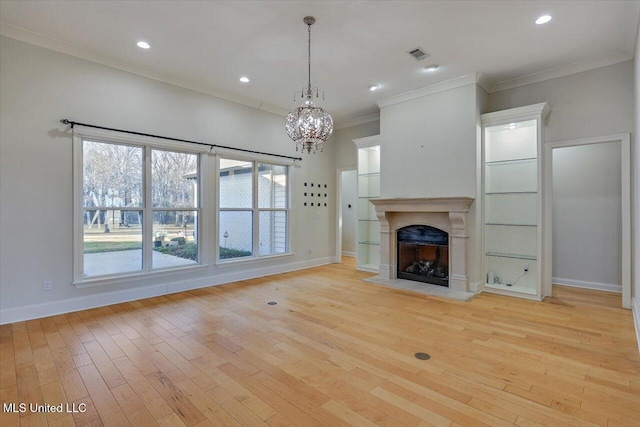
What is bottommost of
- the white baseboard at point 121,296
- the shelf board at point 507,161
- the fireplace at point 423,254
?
the white baseboard at point 121,296

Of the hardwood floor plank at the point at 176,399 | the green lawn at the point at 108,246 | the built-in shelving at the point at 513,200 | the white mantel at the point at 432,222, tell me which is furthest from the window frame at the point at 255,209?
the built-in shelving at the point at 513,200

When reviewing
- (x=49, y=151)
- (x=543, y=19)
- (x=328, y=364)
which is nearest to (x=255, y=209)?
(x=49, y=151)

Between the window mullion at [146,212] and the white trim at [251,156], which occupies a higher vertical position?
the white trim at [251,156]

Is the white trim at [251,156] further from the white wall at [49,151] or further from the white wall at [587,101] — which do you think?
the white wall at [587,101]

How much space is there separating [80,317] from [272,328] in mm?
2475

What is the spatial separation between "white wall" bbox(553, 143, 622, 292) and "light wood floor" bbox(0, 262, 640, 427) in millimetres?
927

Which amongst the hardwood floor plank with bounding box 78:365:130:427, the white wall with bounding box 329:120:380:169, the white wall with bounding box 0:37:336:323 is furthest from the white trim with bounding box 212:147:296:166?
the hardwood floor plank with bounding box 78:365:130:427

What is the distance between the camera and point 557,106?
4633mm

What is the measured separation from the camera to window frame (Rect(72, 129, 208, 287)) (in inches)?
159

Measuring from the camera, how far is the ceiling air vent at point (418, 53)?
4045mm

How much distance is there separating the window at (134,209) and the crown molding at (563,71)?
5373 millimetres

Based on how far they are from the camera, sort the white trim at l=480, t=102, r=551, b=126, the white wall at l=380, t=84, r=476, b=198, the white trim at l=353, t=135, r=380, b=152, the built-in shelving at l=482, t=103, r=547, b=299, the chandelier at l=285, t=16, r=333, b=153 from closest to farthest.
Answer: the chandelier at l=285, t=16, r=333, b=153 → the white trim at l=480, t=102, r=551, b=126 → the built-in shelving at l=482, t=103, r=547, b=299 → the white wall at l=380, t=84, r=476, b=198 → the white trim at l=353, t=135, r=380, b=152

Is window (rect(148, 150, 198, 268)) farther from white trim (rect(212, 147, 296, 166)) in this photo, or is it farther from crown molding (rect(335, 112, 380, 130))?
crown molding (rect(335, 112, 380, 130))

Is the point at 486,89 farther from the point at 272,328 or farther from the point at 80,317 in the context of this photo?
the point at 80,317
